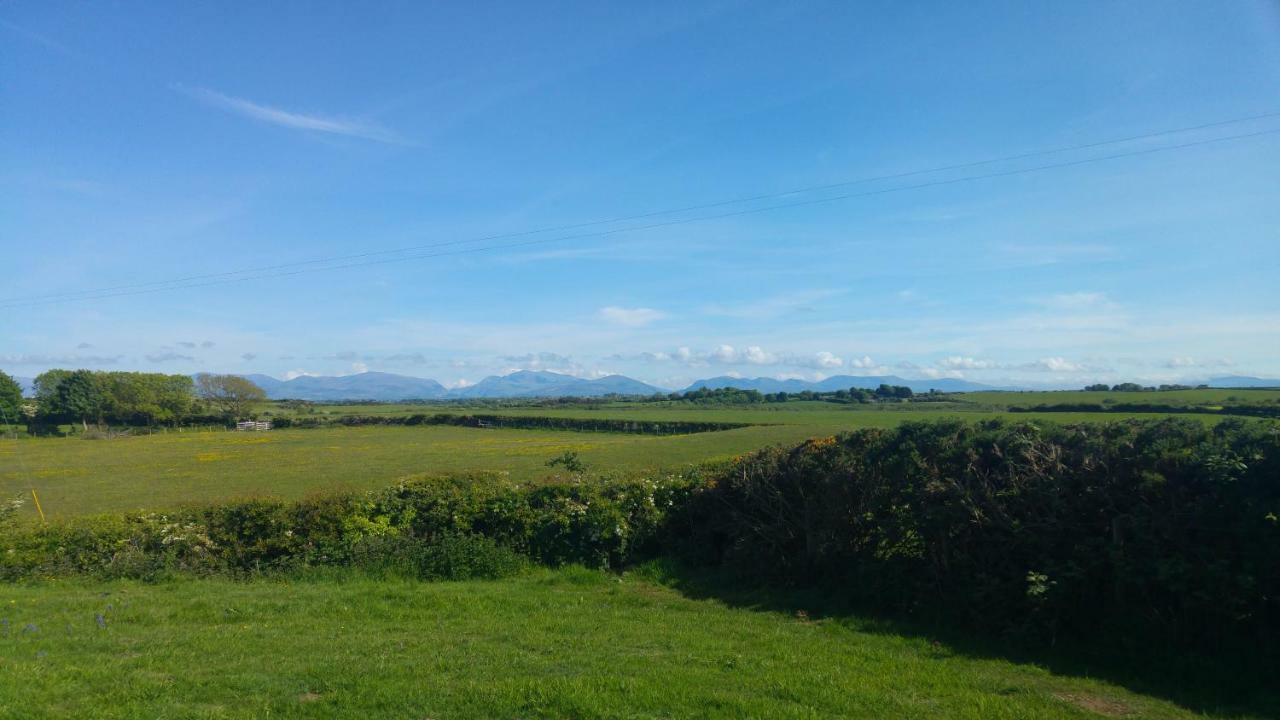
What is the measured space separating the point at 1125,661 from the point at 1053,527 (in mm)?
1216

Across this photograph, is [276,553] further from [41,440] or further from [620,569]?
[41,440]

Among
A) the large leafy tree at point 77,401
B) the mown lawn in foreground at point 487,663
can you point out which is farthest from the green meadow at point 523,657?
the large leafy tree at point 77,401

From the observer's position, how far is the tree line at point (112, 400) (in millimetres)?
96312

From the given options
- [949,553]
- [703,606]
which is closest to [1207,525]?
[949,553]

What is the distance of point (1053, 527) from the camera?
21.7 feet

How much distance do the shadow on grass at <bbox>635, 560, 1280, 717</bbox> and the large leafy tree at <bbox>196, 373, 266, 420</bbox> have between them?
13234cm

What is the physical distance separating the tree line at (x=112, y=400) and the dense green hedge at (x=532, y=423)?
1535cm

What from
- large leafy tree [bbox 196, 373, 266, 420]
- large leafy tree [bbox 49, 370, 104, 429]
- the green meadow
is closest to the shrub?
the green meadow

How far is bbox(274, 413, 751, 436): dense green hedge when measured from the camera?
86438 mm

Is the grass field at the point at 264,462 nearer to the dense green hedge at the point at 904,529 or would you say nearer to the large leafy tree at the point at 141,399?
the dense green hedge at the point at 904,529

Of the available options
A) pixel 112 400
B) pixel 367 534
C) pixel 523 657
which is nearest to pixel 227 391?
pixel 112 400

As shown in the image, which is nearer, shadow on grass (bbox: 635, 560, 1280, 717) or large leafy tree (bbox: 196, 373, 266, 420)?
shadow on grass (bbox: 635, 560, 1280, 717)

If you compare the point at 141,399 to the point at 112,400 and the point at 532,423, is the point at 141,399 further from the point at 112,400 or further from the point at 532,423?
the point at 532,423

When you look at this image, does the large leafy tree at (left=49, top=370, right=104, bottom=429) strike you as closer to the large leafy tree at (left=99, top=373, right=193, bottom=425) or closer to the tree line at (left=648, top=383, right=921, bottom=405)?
the large leafy tree at (left=99, top=373, right=193, bottom=425)
